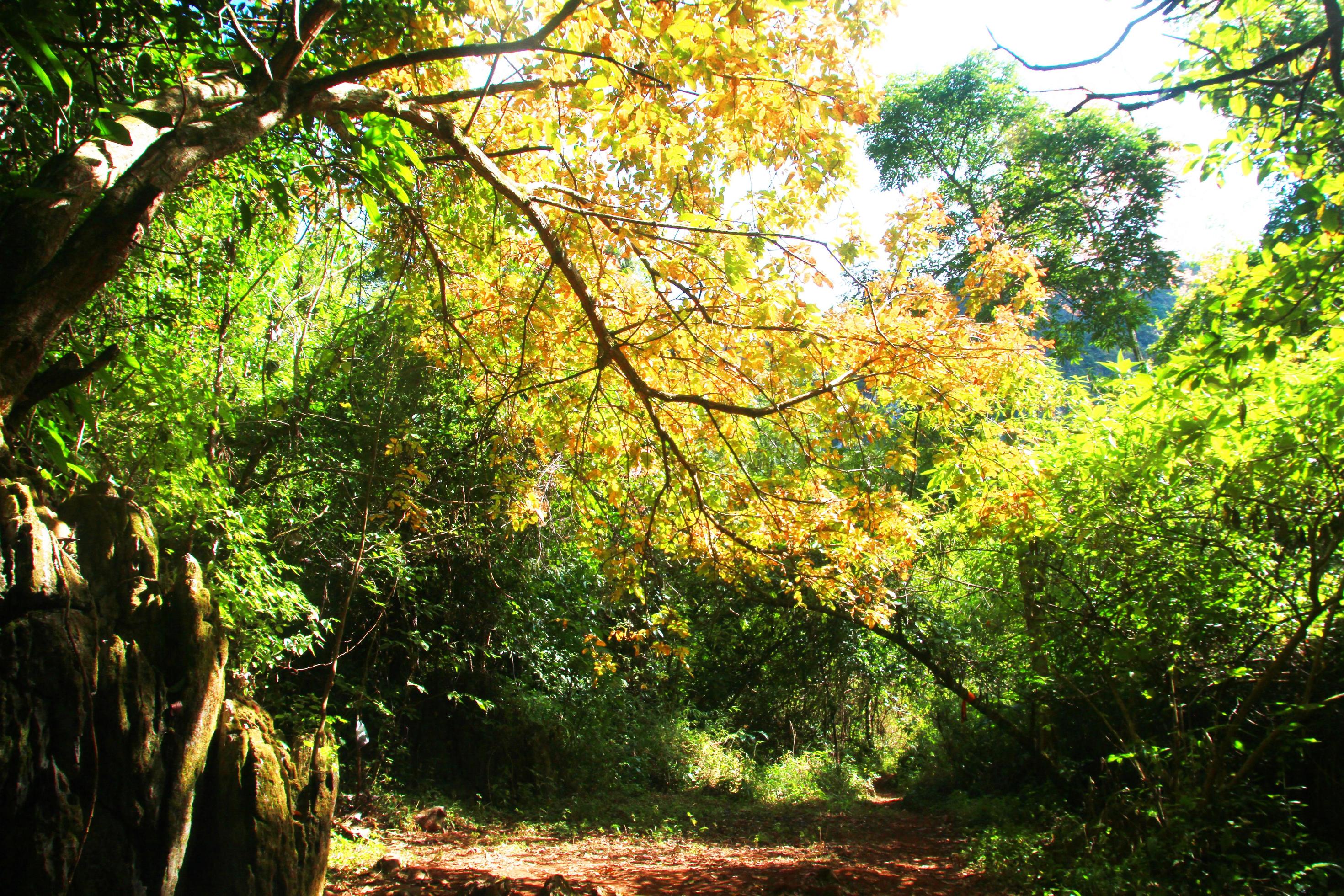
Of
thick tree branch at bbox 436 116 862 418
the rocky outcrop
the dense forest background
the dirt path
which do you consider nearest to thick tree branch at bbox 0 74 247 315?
the dense forest background

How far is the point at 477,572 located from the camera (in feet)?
28.4

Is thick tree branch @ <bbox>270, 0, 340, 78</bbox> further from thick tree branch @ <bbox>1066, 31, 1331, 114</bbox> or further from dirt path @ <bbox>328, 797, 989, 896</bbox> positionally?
dirt path @ <bbox>328, 797, 989, 896</bbox>

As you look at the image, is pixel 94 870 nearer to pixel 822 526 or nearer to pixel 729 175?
pixel 822 526

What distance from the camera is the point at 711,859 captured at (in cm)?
628

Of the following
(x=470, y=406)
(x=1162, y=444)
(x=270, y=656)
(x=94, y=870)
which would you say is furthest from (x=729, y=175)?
(x=270, y=656)

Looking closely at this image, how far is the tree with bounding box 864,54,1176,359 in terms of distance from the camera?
15.0 m

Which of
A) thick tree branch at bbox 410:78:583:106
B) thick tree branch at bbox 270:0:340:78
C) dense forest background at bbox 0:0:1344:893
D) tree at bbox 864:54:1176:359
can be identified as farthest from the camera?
tree at bbox 864:54:1176:359

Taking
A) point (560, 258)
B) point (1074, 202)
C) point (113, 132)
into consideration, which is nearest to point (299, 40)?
point (113, 132)

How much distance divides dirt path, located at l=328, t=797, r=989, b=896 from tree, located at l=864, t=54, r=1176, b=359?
1070 centimetres

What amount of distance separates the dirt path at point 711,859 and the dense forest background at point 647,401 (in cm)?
78

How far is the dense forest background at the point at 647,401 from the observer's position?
2859 millimetres

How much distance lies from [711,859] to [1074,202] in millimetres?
14930

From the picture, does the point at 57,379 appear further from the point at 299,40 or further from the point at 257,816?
the point at 257,816

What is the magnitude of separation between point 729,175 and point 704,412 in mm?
1482
